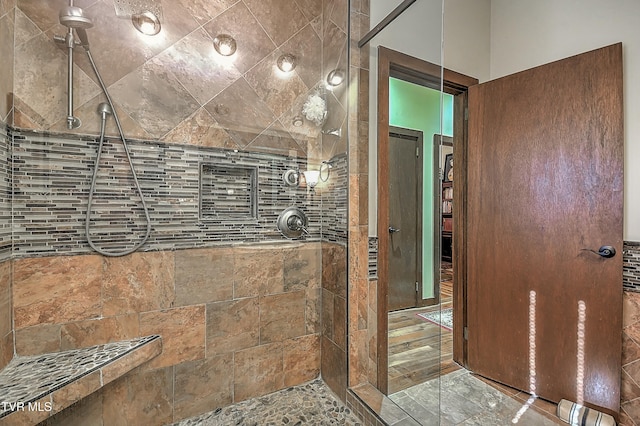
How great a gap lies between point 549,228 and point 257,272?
1890 mm

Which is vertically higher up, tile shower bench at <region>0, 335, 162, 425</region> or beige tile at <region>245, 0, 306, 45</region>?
beige tile at <region>245, 0, 306, 45</region>

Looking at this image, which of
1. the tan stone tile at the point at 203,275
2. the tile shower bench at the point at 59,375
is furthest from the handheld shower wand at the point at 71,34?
the tile shower bench at the point at 59,375

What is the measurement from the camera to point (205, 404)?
1.66 metres

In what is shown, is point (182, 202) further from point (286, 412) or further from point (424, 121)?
point (424, 121)

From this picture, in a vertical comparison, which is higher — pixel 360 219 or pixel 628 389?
pixel 360 219

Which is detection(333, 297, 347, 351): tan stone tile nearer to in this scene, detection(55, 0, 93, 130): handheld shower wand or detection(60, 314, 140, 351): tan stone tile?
detection(60, 314, 140, 351): tan stone tile

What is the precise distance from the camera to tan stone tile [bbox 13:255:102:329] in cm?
133

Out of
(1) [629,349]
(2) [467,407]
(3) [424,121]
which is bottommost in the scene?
(2) [467,407]

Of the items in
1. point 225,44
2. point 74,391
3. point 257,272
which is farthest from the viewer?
point 257,272

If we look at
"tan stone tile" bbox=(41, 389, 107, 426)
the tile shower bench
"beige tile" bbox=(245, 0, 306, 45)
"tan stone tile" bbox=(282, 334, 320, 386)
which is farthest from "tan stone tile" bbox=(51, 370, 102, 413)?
"beige tile" bbox=(245, 0, 306, 45)

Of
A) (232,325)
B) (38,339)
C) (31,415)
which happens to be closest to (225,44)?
(232,325)

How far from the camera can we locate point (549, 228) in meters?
1.88

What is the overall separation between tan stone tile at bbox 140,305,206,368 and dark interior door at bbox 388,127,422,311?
1.16 meters

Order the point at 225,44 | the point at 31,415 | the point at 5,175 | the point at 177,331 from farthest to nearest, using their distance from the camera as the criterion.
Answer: the point at 225,44 → the point at 177,331 → the point at 5,175 → the point at 31,415
